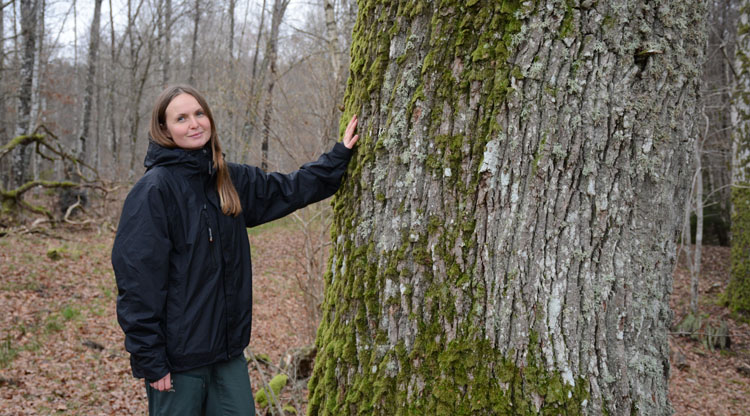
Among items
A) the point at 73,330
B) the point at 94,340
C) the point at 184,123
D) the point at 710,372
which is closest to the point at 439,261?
the point at 184,123

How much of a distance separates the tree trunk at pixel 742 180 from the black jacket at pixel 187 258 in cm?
856

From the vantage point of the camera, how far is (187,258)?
7.24 ft

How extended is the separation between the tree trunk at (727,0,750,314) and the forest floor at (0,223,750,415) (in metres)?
0.50

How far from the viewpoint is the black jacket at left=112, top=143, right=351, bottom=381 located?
6.82ft

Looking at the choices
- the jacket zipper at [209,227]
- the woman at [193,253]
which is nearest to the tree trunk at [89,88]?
the woman at [193,253]

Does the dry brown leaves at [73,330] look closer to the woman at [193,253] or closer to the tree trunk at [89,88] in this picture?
the woman at [193,253]

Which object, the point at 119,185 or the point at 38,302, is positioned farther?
the point at 119,185

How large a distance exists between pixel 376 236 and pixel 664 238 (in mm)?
1104

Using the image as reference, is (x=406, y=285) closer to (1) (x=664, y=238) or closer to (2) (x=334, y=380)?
(2) (x=334, y=380)

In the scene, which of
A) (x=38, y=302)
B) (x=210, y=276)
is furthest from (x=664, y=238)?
(x=38, y=302)

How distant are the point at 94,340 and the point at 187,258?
15.8 feet

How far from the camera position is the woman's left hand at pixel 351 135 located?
2.13m

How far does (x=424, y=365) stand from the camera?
5.91 ft

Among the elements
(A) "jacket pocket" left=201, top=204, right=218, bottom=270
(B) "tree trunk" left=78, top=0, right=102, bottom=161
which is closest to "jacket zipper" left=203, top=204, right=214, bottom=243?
(A) "jacket pocket" left=201, top=204, right=218, bottom=270
